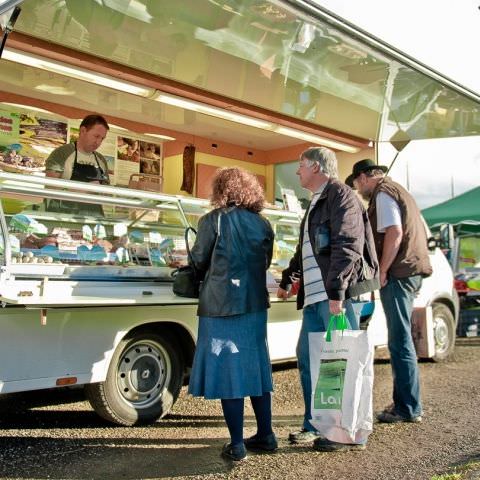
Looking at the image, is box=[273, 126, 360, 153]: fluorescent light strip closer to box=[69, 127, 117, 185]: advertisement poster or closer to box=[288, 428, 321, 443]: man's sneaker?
box=[69, 127, 117, 185]: advertisement poster

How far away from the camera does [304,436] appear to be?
150 inches

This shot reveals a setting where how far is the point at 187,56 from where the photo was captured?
5.32 m

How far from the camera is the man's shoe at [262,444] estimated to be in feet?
11.9

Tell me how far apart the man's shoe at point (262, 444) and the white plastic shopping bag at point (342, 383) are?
34cm

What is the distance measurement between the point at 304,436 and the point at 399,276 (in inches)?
52.6

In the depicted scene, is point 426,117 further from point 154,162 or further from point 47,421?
point 47,421

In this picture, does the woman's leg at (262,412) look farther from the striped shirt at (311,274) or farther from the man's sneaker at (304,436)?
the striped shirt at (311,274)

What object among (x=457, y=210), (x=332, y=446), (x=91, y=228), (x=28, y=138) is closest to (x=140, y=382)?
(x=91, y=228)

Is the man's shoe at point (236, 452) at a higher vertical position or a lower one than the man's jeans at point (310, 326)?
lower

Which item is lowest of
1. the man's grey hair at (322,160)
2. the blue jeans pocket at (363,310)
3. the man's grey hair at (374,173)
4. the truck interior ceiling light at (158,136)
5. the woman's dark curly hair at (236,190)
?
the blue jeans pocket at (363,310)

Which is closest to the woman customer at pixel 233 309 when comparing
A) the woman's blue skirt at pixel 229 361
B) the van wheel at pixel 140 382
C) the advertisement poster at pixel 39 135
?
the woman's blue skirt at pixel 229 361

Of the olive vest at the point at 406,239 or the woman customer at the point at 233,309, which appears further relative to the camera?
the olive vest at the point at 406,239

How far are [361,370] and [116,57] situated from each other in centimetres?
372

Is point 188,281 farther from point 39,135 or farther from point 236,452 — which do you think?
point 39,135
